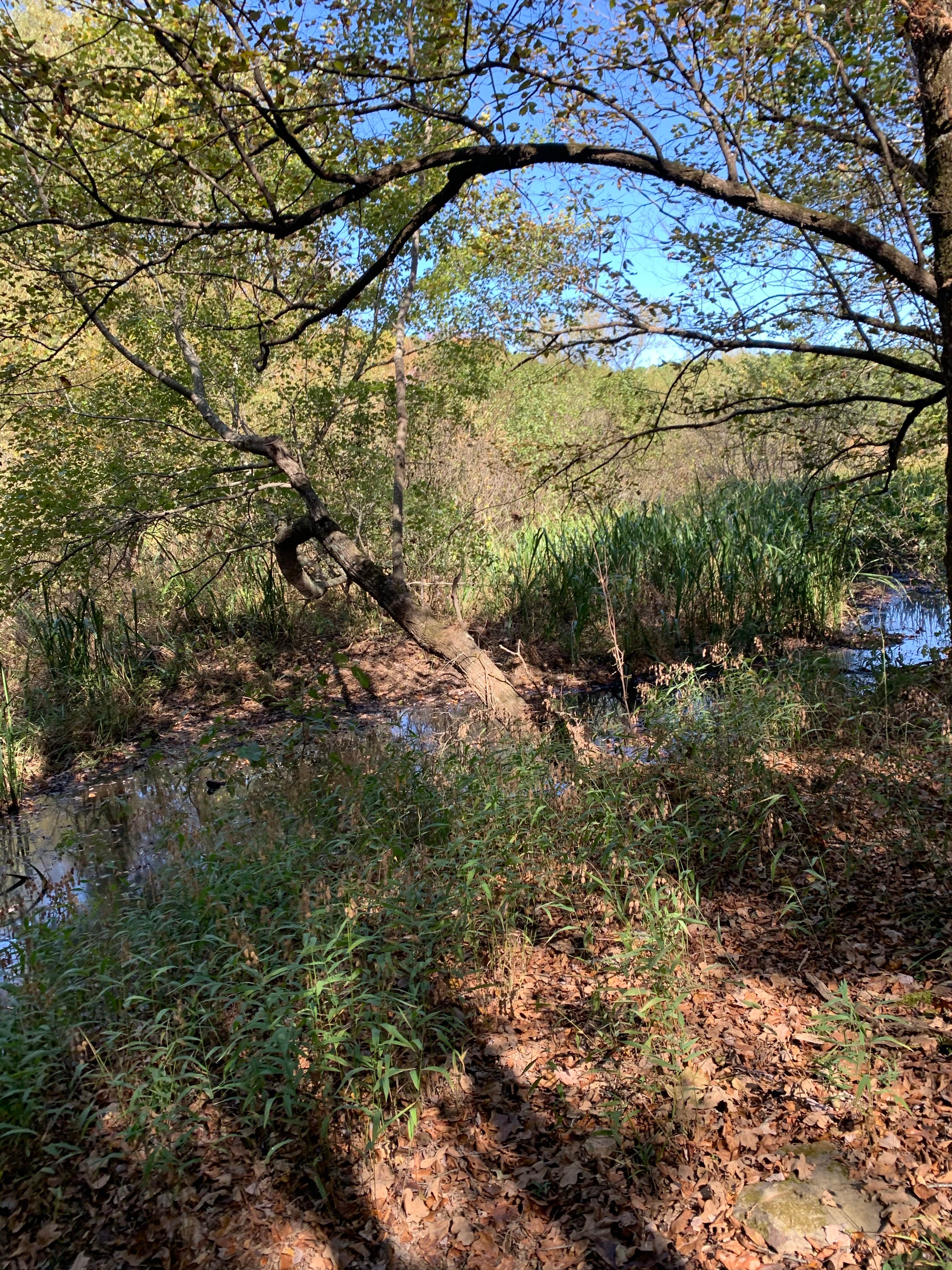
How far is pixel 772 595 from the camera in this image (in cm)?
748

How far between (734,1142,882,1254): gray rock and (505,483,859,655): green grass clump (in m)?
5.13

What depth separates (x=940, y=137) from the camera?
3.67 meters

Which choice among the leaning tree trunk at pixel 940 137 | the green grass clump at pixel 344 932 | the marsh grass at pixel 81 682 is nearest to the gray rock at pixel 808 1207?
the green grass clump at pixel 344 932

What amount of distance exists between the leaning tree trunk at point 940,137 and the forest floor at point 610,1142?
8.18 ft

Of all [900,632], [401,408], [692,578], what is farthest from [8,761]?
[900,632]

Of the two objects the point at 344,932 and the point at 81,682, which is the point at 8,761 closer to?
the point at 81,682

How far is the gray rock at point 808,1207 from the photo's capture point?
2.03 metres

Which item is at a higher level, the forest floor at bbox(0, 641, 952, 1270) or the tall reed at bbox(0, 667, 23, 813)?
the tall reed at bbox(0, 667, 23, 813)

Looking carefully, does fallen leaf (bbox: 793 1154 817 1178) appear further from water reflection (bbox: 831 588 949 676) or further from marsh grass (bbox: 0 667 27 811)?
marsh grass (bbox: 0 667 27 811)

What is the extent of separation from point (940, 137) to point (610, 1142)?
4326mm

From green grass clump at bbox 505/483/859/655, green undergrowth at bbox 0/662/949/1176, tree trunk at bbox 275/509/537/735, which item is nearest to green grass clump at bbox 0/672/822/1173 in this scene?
green undergrowth at bbox 0/662/949/1176

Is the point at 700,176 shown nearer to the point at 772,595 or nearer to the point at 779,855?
the point at 779,855

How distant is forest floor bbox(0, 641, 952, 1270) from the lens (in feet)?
6.98

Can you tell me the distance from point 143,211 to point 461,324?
4.08 m
